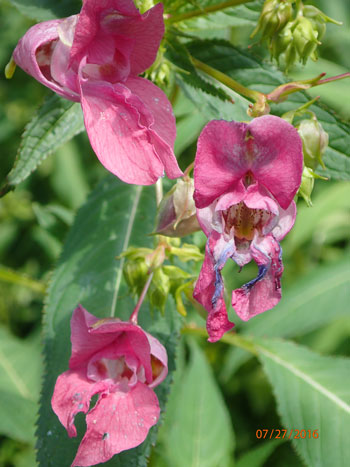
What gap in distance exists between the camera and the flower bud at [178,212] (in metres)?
Result: 1.10

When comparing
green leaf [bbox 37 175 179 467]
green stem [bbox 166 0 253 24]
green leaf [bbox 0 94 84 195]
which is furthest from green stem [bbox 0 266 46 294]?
green stem [bbox 166 0 253 24]

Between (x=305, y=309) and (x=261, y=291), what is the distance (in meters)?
1.27

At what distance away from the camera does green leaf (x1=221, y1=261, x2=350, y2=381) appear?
214 centimetres

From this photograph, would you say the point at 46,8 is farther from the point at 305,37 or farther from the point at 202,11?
the point at 305,37

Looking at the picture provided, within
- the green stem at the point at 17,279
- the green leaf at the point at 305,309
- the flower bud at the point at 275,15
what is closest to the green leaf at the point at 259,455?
the green leaf at the point at 305,309

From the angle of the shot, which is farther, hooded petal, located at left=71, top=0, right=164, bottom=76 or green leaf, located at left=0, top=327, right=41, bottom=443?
green leaf, located at left=0, top=327, right=41, bottom=443

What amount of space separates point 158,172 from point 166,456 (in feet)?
3.95

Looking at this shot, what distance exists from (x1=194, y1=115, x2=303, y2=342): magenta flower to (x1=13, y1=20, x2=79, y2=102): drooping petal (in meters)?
0.29

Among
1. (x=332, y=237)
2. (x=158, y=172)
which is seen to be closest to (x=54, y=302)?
(x=158, y=172)

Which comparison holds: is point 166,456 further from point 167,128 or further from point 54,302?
point 167,128

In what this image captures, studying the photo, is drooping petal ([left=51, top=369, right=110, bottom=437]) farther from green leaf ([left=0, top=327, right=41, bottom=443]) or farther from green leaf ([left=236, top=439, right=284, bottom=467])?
green leaf ([left=0, top=327, right=41, bottom=443])

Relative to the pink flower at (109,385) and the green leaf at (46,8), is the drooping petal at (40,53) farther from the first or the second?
the pink flower at (109,385)

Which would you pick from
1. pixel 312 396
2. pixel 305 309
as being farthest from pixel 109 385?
pixel 305 309

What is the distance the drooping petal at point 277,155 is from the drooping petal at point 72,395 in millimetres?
475
